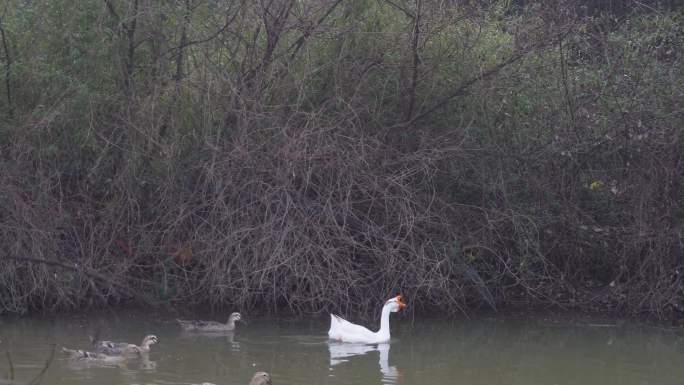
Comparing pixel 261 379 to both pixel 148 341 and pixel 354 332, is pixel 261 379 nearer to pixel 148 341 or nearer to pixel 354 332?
pixel 148 341

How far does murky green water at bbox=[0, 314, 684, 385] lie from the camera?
10422mm

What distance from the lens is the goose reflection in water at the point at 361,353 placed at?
10781 millimetres

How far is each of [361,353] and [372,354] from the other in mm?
143

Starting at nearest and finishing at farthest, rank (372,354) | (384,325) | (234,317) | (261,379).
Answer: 1. (261,379)
2. (372,354)
3. (384,325)
4. (234,317)

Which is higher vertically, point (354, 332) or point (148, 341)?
point (354, 332)

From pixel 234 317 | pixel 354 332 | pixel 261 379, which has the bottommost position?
pixel 261 379

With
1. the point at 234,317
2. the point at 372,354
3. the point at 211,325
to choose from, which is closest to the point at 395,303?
the point at 372,354

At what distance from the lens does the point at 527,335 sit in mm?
13281

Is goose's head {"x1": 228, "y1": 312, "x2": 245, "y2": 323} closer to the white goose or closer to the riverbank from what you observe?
the riverbank

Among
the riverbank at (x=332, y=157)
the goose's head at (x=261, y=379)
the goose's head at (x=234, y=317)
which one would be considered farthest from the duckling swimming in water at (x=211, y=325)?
the goose's head at (x=261, y=379)

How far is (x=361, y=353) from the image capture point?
1209 centimetres

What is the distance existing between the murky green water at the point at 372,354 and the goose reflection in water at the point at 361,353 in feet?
0.05

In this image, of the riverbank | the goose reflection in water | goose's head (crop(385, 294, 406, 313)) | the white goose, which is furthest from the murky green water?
the riverbank

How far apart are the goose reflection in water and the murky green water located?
0.01 m
